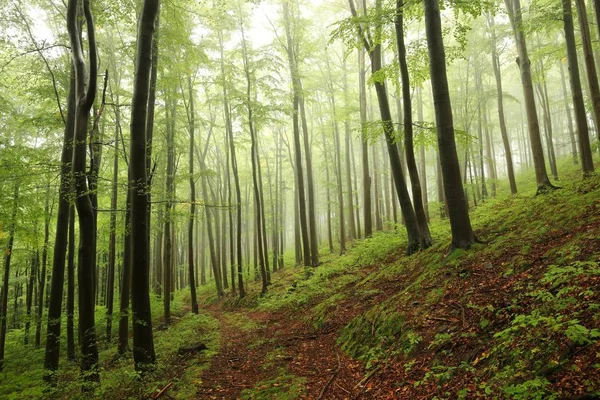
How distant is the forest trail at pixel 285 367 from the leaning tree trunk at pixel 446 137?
3392 millimetres

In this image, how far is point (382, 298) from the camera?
718 centimetres

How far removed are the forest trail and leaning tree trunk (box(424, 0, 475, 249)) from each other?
3392 millimetres

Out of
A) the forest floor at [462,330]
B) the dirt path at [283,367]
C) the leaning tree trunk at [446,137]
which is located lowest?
the dirt path at [283,367]

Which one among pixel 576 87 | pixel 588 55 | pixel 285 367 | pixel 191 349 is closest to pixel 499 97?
pixel 576 87

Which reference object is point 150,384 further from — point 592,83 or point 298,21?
point 298,21

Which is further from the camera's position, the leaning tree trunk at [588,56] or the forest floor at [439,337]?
the leaning tree trunk at [588,56]

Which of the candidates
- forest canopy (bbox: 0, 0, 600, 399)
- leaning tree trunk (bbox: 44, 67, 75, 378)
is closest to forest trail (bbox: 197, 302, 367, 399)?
forest canopy (bbox: 0, 0, 600, 399)

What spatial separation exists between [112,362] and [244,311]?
565 cm

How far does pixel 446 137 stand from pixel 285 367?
576cm

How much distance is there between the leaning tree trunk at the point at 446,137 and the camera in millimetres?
6879

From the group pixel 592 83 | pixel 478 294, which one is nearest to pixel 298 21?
pixel 592 83

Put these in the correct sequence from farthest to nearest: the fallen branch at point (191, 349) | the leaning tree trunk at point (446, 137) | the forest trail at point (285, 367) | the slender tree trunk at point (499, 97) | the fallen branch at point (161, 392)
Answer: the slender tree trunk at point (499, 97), the fallen branch at point (191, 349), the leaning tree trunk at point (446, 137), the fallen branch at point (161, 392), the forest trail at point (285, 367)

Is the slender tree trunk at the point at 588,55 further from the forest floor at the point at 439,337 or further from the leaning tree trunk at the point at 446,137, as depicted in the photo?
the leaning tree trunk at the point at 446,137

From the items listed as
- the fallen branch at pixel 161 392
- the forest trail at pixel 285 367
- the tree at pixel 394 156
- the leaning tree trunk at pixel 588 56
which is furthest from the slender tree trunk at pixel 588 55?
the fallen branch at pixel 161 392
